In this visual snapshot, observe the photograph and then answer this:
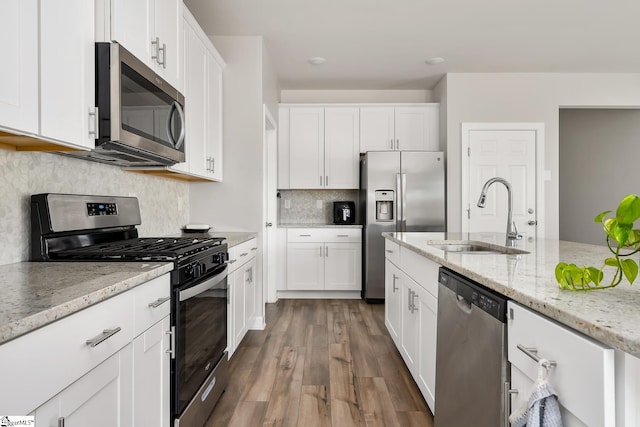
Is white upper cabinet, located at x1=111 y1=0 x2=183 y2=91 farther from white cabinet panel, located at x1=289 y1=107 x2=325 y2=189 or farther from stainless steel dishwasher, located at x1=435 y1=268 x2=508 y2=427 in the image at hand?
white cabinet panel, located at x1=289 y1=107 x2=325 y2=189

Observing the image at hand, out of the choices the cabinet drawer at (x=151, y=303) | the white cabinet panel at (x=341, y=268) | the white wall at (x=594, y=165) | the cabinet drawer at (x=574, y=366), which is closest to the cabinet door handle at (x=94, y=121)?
the cabinet drawer at (x=151, y=303)

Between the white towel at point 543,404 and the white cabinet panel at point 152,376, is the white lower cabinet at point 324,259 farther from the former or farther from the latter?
the white towel at point 543,404

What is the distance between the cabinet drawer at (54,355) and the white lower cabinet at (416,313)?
1325 mm

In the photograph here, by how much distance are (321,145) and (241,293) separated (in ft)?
8.13

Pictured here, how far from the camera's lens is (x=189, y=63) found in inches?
97.5

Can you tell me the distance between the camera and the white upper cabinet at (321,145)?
4633 mm

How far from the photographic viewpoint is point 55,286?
101cm

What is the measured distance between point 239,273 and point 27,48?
1819mm

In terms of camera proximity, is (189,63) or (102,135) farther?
(189,63)

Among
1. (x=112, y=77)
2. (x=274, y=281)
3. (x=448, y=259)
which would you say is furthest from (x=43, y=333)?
(x=274, y=281)

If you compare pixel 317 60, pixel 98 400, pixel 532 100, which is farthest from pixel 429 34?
pixel 98 400

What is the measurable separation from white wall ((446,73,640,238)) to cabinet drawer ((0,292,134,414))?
13.3 feet

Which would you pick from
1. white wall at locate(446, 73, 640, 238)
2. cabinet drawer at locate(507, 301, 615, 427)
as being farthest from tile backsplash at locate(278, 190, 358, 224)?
cabinet drawer at locate(507, 301, 615, 427)

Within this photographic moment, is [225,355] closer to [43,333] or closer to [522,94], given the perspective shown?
[43,333]
